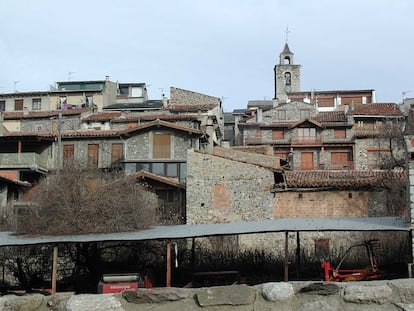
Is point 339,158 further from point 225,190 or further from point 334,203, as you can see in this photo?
point 225,190

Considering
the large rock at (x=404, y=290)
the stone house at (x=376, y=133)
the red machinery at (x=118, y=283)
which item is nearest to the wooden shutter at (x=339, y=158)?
the stone house at (x=376, y=133)

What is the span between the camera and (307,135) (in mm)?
42219

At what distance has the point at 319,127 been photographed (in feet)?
138

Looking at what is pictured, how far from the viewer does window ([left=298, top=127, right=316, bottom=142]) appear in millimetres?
42031

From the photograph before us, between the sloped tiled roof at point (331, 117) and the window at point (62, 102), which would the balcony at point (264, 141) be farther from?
the window at point (62, 102)

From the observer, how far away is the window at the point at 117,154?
1345 inches

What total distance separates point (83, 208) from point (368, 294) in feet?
59.0

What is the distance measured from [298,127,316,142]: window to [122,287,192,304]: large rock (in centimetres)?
3854

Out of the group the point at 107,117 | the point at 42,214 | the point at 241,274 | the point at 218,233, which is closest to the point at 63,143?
the point at 107,117

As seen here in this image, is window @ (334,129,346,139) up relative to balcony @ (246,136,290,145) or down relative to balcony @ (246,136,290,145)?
up

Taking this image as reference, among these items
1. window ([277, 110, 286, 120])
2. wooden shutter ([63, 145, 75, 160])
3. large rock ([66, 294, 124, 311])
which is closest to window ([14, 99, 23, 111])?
wooden shutter ([63, 145, 75, 160])

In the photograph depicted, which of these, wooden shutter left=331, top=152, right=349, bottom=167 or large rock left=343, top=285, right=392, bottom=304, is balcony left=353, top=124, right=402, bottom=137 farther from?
large rock left=343, top=285, right=392, bottom=304

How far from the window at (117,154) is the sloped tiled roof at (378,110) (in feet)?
61.0

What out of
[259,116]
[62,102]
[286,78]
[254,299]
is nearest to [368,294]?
[254,299]
